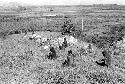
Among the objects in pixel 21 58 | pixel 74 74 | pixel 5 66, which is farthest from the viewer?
pixel 21 58

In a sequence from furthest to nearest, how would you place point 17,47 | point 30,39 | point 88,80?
1. point 30,39
2. point 17,47
3. point 88,80

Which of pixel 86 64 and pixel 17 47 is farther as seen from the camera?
pixel 17 47

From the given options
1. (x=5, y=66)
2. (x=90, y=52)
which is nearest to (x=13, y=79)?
(x=5, y=66)

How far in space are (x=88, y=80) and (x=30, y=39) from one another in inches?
664

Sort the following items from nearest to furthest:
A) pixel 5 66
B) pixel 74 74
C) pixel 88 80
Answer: pixel 88 80 < pixel 74 74 < pixel 5 66

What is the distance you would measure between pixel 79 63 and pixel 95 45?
9433mm

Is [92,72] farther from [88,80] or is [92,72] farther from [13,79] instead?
[13,79]

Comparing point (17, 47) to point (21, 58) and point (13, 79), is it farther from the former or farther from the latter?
point (13, 79)

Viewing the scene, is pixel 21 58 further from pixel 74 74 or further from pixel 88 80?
pixel 88 80

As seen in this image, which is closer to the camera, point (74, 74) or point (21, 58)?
point (74, 74)

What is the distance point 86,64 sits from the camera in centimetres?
2011

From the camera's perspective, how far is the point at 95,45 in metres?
29.3

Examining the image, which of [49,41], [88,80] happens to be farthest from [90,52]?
[88,80]

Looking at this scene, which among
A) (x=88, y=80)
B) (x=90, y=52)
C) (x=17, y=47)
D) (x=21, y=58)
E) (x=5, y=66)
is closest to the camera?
(x=88, y=80)
